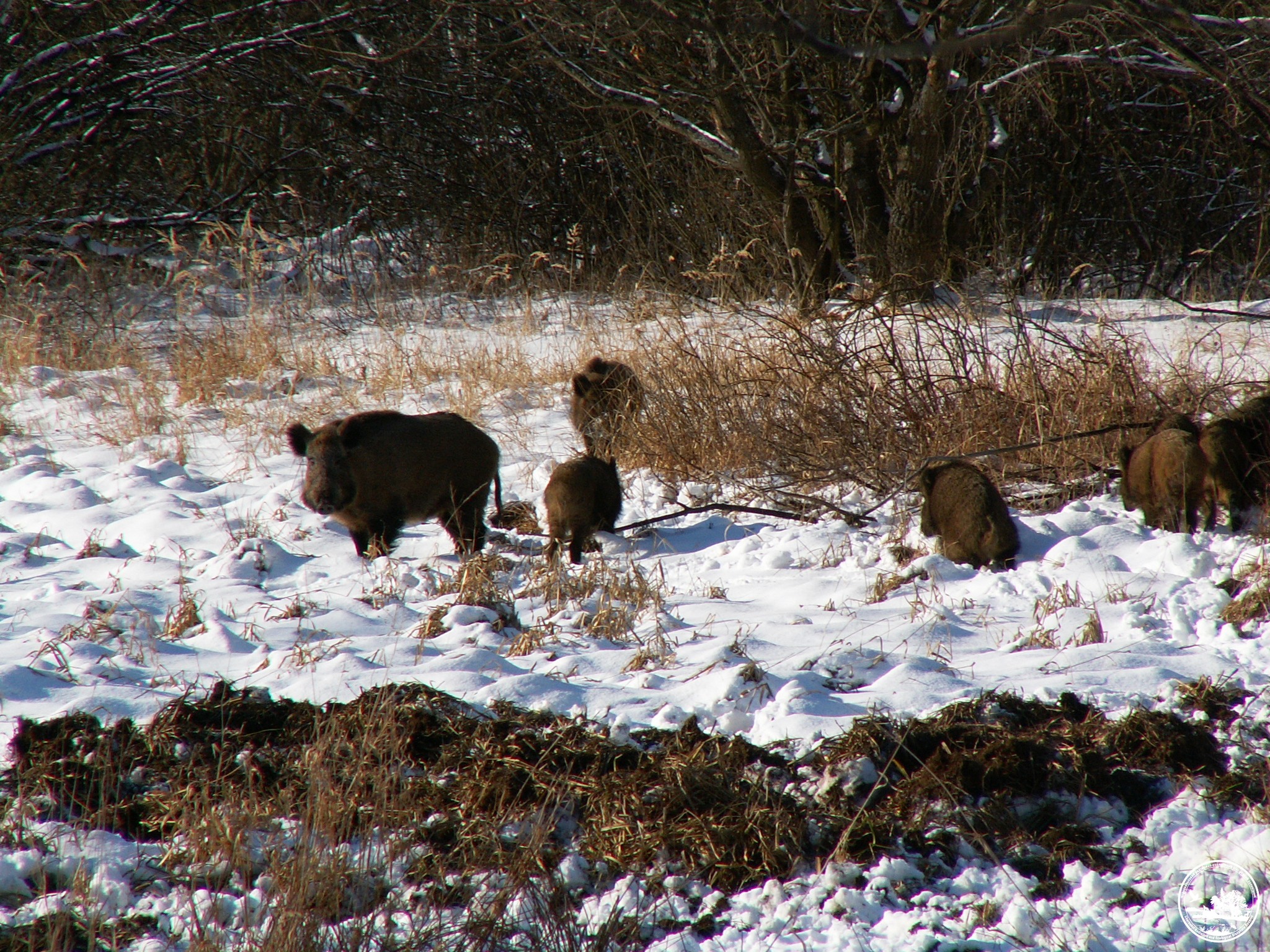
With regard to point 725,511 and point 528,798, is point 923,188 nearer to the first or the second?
point 725,511

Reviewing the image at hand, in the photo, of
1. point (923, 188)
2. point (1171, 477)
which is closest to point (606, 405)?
point (1171, 477)

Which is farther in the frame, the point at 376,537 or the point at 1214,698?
the point at 376,537

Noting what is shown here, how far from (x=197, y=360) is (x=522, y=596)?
22.7ft

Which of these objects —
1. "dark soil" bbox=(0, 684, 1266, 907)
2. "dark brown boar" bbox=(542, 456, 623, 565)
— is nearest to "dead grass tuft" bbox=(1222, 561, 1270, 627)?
"dark soil" bbox=(0, 684, 1266, 907)

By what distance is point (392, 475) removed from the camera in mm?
6098

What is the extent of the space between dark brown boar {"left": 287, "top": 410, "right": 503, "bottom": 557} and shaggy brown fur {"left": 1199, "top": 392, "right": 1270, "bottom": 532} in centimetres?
417

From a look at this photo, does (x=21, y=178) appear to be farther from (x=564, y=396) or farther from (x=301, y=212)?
(x=564, y=396)

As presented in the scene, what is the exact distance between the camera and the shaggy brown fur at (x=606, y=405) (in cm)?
A: 788

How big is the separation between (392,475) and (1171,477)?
4.43m

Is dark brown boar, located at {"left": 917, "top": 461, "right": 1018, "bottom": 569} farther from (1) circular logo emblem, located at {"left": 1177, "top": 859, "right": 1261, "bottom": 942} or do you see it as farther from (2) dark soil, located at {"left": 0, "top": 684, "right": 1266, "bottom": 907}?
(1) circular logo emblem, located at {"left": 1177, "top": 859, "right": 1261, "bottom": 942}

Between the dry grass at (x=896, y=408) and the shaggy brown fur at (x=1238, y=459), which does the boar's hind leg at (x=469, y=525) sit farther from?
the shaggy brown fur at (x=1238, y=459)

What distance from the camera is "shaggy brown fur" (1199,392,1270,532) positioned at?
5.10m

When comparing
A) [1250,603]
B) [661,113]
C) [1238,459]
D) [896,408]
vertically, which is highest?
[661,113]

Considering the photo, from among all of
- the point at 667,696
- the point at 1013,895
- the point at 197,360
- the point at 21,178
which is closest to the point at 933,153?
the point at 197,360
